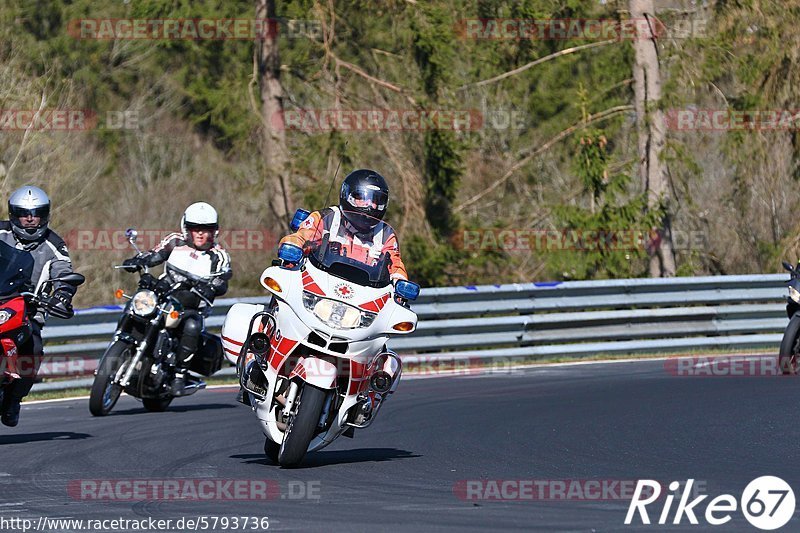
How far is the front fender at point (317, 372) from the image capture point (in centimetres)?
848

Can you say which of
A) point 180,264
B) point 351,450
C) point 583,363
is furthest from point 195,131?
point 351,450

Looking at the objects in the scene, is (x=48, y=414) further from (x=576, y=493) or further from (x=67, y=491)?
(x=576, y=493)

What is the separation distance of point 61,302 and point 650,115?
55.2 ft

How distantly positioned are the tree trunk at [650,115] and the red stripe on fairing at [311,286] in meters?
17.1

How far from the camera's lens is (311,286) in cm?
860

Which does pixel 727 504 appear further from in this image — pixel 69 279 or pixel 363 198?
pixel 69 279

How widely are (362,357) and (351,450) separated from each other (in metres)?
1.56

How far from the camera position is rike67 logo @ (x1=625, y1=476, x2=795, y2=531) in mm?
6680

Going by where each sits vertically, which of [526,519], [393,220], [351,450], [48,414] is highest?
[526,519]

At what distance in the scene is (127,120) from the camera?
39.8 metres
